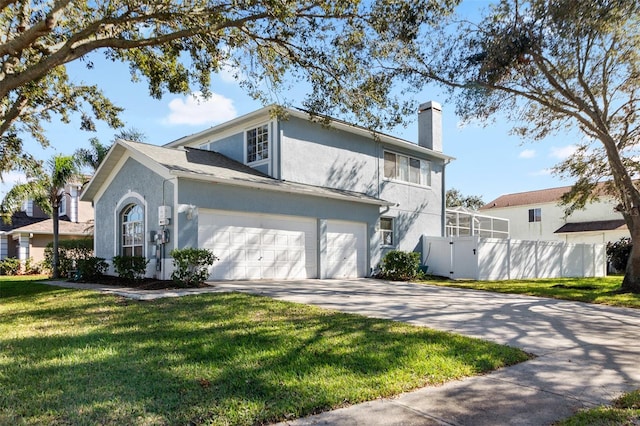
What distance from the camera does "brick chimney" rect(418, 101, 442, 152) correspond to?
23.4 meters

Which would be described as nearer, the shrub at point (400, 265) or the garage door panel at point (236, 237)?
the garage door panel at point (236, 237)

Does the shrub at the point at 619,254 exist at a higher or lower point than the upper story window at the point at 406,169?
lower

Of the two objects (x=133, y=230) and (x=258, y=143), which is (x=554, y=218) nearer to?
(x=258, y=143)

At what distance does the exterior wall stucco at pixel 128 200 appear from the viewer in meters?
14.0

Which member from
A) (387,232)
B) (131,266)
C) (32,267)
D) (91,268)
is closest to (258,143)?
(131,266)

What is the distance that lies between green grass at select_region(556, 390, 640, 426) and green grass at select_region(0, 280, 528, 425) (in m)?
1.41

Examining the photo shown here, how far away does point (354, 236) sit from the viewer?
18734 millimetres

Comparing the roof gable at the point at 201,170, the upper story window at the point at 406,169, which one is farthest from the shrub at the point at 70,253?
the upper story window at the point at 406,169

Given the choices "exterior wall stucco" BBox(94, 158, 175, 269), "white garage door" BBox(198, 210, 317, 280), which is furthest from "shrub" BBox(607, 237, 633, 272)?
"exterior wall stucco" BBox(94, 158, 175, 269)

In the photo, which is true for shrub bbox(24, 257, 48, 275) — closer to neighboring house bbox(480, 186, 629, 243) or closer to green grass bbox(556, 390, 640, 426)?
green grass bbox(556, 390, 640, 426)

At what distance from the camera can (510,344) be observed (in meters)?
7.05

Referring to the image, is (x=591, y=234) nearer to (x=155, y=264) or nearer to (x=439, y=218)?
(x=439, y=218)

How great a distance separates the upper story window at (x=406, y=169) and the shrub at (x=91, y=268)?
12.6 meters

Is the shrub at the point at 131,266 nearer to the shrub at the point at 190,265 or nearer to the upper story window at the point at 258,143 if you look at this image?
the shrub at the point at 190,265
